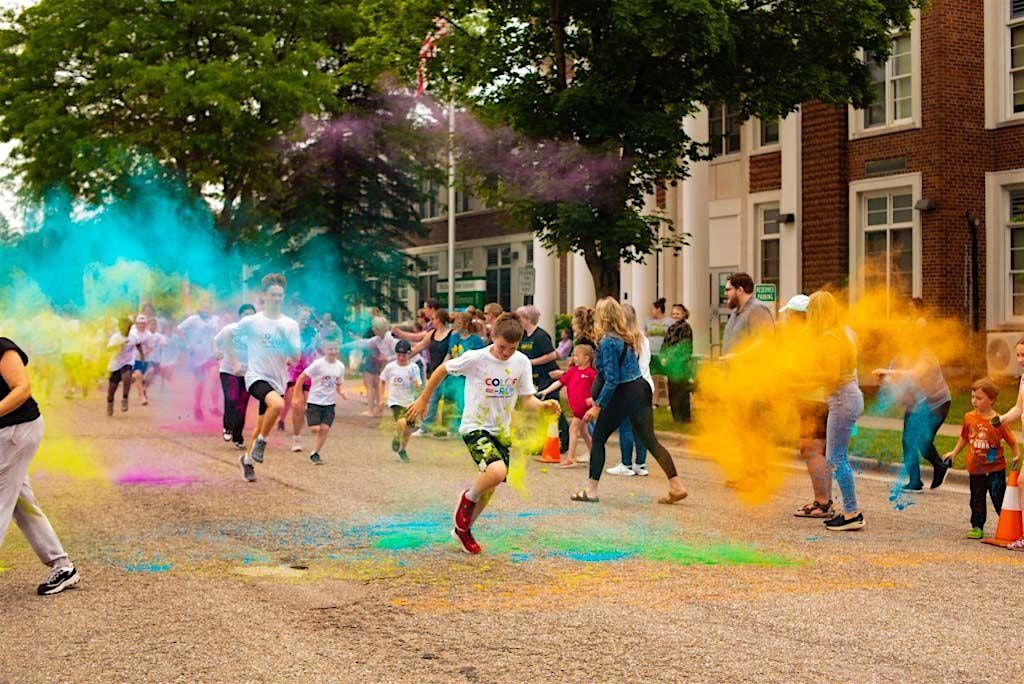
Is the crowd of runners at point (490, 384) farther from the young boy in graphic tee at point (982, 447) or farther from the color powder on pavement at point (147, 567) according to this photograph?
the color powder on pavement at point (147, 567)

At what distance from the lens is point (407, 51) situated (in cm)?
2231

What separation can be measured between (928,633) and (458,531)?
3.37 meters

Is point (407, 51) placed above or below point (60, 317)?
above

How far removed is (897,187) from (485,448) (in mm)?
19849

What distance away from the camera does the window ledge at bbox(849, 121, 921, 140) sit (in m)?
26.9

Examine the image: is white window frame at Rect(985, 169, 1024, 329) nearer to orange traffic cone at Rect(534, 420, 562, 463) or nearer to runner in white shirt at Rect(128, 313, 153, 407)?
orange traffic cone at Rect(534, 420, 562, 463)

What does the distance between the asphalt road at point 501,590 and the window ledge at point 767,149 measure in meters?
18.1

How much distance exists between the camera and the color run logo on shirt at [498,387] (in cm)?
946

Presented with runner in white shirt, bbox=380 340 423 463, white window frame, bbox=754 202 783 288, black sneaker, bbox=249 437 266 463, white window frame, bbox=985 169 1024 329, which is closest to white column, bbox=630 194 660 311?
white window frame, bbox=754 202 783 288

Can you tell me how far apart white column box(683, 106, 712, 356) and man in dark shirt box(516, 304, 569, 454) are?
13492 millimetres

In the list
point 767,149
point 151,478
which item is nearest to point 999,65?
point 767,149

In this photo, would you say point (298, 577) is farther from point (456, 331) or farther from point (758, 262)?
point (758, 262)

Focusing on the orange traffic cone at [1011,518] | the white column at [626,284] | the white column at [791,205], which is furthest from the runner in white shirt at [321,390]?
the white column at [626,284]

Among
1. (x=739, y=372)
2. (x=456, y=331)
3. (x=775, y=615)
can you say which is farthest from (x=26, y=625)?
(x=456, y=331)
